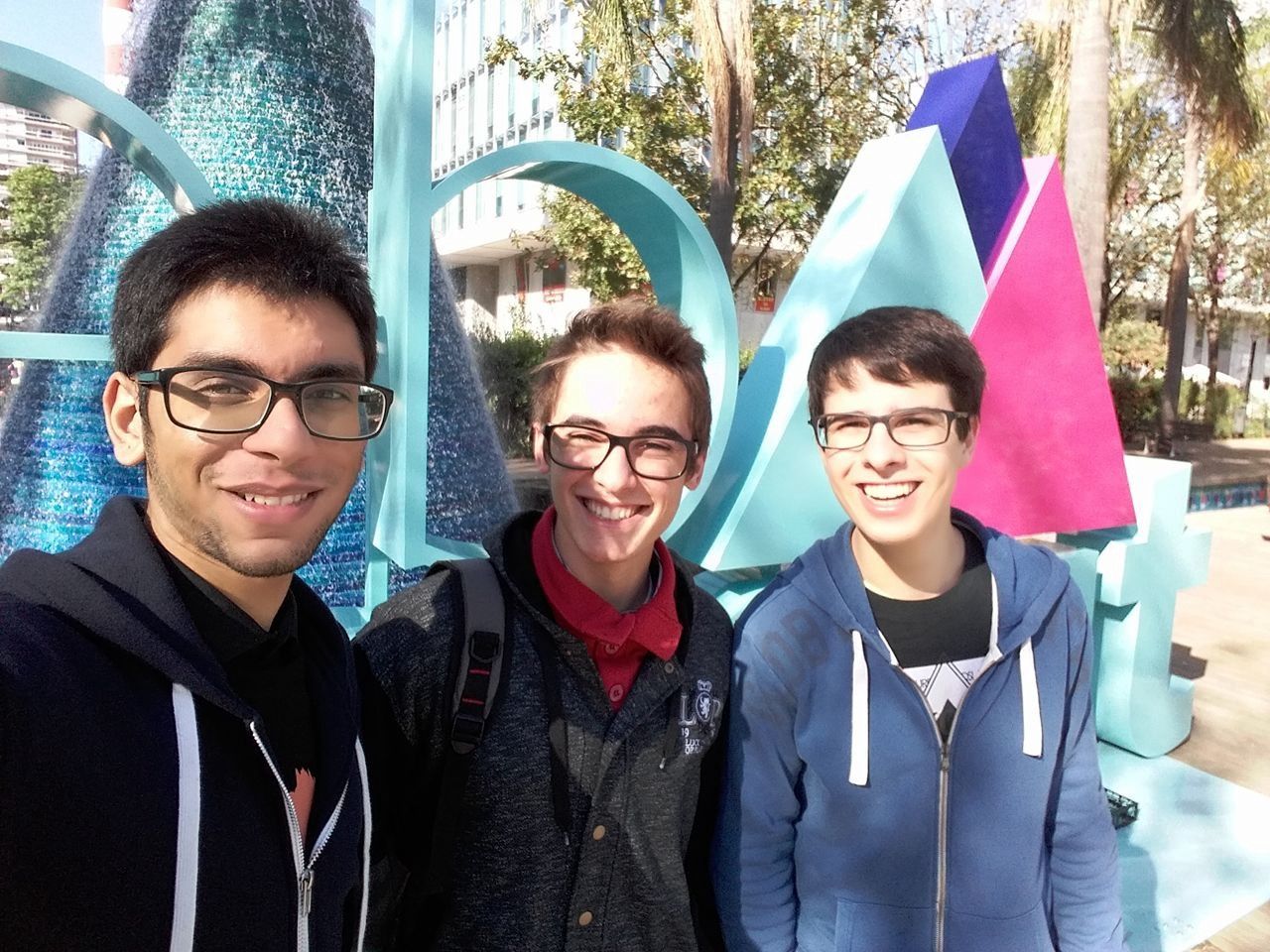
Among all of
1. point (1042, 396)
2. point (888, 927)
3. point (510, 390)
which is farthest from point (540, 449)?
point (510, 390)

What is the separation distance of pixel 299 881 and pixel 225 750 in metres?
0.20

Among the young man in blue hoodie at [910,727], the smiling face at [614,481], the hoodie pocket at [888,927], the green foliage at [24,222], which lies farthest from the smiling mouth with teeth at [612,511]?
the green foliage at [24,222]

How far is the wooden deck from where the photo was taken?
426cm

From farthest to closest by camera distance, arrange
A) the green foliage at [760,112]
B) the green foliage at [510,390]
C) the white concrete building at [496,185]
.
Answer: the white concrete building at [496,185] → the green foliage at [510,390] → the green foliage at [760,112]

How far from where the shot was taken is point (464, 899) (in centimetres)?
153

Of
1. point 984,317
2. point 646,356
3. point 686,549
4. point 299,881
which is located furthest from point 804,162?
point 299,881

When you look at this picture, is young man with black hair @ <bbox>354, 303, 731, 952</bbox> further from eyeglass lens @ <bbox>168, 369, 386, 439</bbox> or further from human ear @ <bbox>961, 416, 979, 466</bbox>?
human ear @ <bbox>961, 416, 979, 466</bbox>

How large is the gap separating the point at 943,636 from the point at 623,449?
0.77 m

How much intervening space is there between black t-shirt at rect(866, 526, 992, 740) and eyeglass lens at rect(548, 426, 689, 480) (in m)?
0.55

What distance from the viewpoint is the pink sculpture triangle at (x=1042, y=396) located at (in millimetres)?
3719

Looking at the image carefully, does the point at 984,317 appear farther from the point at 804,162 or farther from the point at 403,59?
the point at 804,162

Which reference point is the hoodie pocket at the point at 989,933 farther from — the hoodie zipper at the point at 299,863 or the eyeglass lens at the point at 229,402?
the eyeglass lens at the point at 229,402

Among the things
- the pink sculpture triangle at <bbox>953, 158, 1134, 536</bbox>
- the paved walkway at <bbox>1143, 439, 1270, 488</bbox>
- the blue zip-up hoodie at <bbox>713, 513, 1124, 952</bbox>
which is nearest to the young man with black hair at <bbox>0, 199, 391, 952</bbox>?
the blue zip-up hoodie at <bbox>713, 513, 1124, 952</bbox>

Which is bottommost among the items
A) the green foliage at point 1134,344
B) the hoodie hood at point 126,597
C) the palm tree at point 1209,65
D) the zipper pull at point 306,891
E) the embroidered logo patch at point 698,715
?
the zipper pull at point 306,891
